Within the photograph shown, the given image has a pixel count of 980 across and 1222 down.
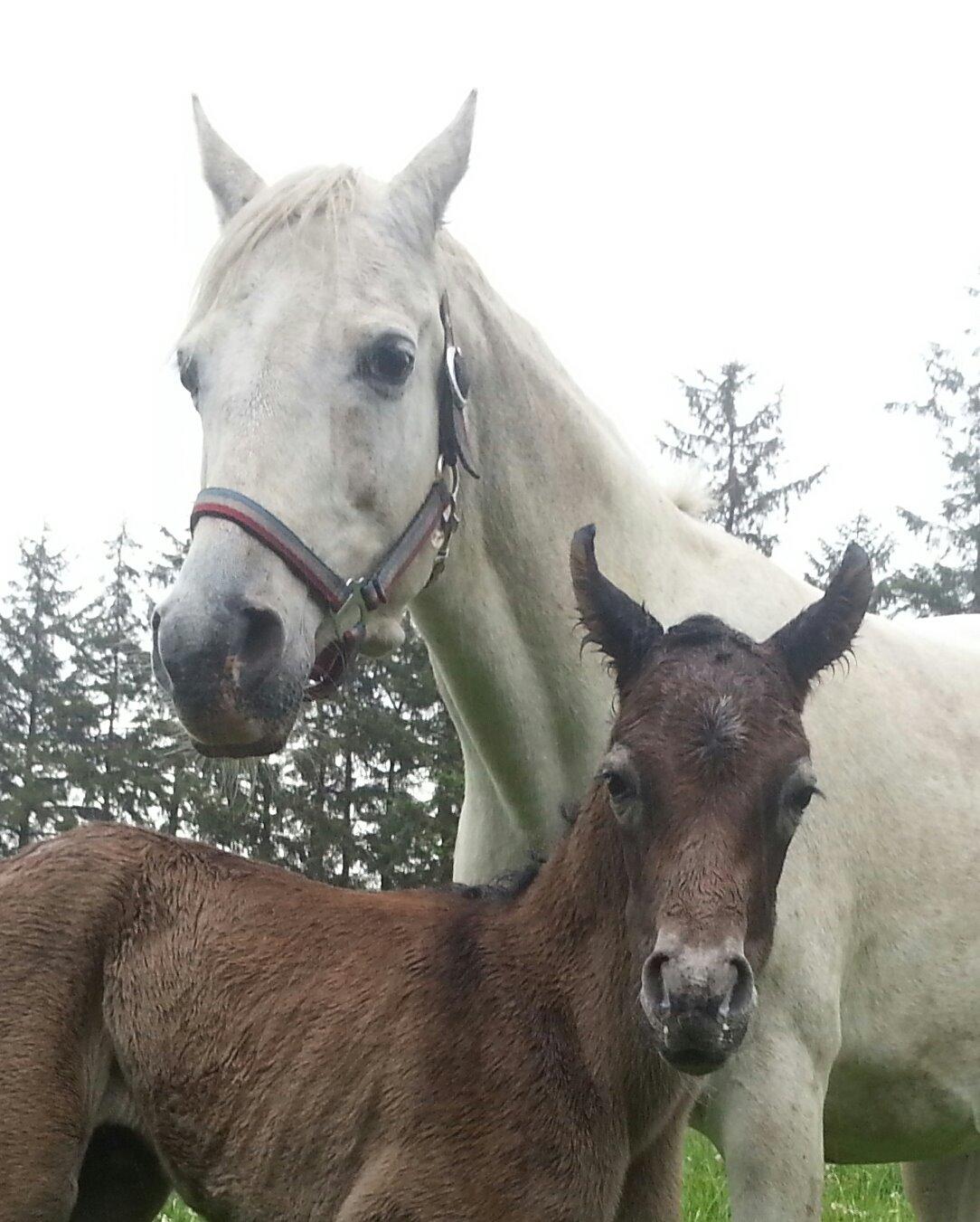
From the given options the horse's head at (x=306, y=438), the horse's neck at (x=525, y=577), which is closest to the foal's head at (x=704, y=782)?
the horse's neck at (x=525, y=577)

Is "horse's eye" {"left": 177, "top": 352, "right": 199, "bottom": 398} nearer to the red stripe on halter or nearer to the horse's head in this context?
the horse's head

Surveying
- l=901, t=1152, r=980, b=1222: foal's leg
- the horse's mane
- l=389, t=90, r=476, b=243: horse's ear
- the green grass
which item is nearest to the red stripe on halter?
the horse's mane

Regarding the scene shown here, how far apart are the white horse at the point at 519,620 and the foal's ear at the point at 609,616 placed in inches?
13.0

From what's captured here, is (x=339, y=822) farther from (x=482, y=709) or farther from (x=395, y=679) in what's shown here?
(x=482, y=709)

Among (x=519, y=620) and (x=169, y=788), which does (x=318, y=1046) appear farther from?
(x=169, y=788)

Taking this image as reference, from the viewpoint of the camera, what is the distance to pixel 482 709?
11.5 ft

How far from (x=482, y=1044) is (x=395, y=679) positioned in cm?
2255

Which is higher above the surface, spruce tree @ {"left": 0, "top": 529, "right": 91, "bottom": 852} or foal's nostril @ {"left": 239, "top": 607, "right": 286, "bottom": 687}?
spruce tree @ {"left": 0, "top": 529, "right": 91, "bottom": 852}

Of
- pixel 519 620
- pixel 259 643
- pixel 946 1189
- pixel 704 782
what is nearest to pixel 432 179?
pixel 519 620

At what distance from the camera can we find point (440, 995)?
3.30 meters

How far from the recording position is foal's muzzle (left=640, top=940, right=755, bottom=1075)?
2459mm

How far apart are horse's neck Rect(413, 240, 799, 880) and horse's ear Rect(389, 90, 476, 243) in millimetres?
157

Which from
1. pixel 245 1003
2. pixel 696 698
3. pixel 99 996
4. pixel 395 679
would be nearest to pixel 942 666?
pixel 696 698

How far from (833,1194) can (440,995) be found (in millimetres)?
4515
